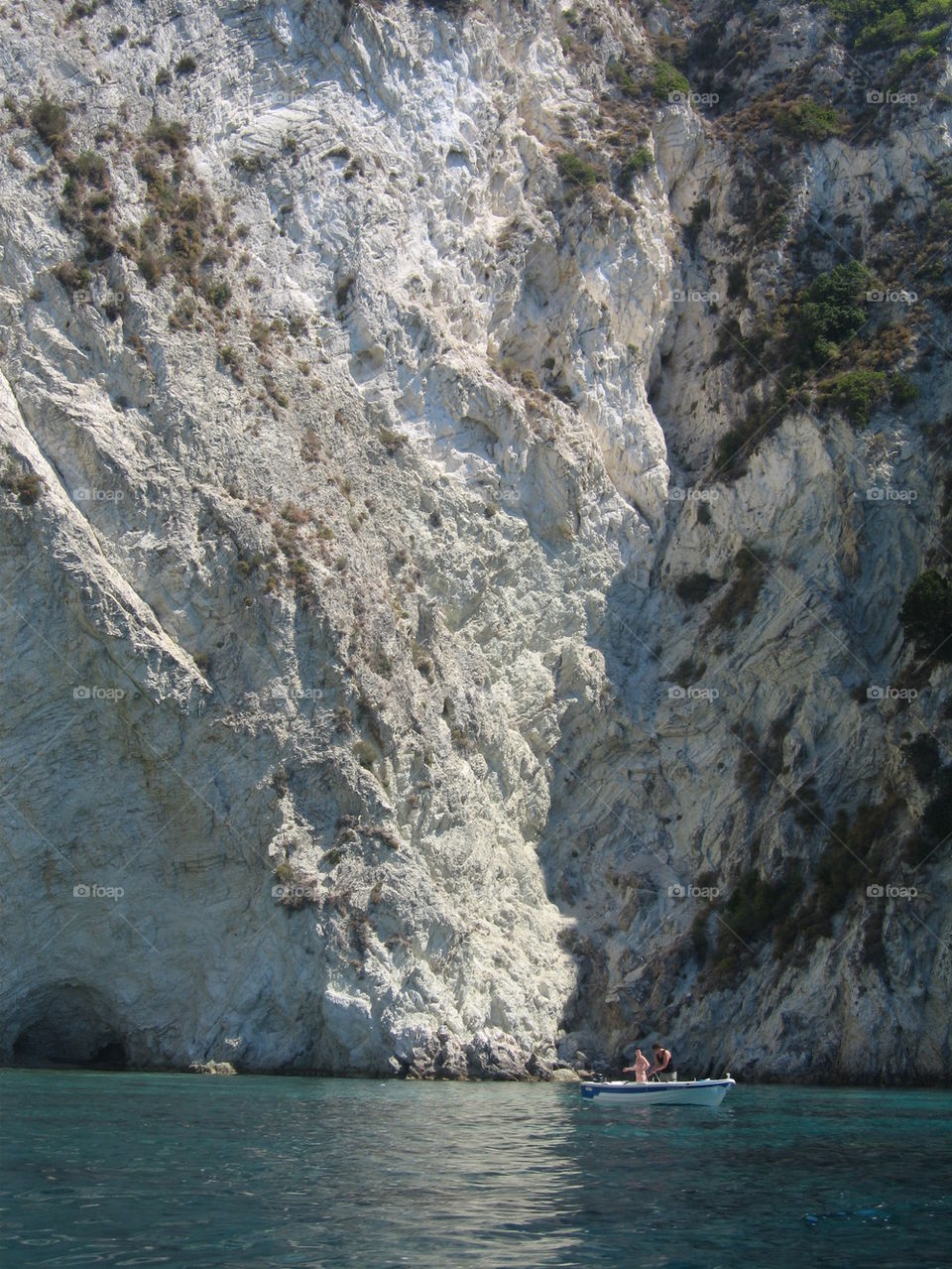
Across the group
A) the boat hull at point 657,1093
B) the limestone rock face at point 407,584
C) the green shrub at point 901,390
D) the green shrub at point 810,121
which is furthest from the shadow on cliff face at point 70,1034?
the green shrub at point 810,121

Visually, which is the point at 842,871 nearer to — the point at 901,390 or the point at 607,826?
the point at 607,826

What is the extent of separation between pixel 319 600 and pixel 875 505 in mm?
16624

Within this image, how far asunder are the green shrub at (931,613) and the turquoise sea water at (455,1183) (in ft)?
41.7

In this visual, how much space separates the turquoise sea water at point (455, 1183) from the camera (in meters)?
11.8

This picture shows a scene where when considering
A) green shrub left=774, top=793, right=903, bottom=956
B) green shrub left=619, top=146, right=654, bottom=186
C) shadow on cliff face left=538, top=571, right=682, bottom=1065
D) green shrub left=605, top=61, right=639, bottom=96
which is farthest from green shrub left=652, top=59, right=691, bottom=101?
green shrub left=774, top=793, right=903, bottom=956

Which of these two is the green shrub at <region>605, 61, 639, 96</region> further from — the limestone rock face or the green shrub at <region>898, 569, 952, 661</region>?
the green shrub at <region>898, 569, 952, 661</region>

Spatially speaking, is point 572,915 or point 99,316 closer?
point 99,316

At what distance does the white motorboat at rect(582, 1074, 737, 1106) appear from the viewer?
24656mm

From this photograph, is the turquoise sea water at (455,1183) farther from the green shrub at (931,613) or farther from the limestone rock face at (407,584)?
the green shrub at (931,613)

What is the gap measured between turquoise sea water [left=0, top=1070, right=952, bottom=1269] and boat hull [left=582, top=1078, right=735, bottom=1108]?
44 cm

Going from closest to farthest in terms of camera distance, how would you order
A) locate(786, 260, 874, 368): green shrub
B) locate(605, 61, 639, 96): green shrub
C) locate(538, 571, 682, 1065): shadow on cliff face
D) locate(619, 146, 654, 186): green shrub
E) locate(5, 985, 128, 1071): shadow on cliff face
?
1. locate(5, 985, 128, 1071): shadow on cliff face
2. locate(538, 571, 682, 1065): shadow on cliff face
3. locate(786, 260, 874, 368): green shrub
4. locate(619, 146, 654, 186): green shrub
5. locate(605, 61, 639, 96): green shrub

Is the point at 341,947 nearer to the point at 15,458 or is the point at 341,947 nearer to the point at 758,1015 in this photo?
the point at 758,1015

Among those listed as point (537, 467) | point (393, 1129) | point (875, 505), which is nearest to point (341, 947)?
point (393, 1129)

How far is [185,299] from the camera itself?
35.2m
